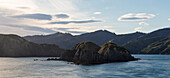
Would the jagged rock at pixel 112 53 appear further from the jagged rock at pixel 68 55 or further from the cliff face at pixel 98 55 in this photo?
the jagged rock at pixel 68 55

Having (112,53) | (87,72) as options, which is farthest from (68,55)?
(87,72)

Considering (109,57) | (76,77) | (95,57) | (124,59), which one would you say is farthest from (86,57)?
(76,77)

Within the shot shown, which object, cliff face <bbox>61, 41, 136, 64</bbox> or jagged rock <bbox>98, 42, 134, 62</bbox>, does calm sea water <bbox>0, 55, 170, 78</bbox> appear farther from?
jagged rock <bbox>98, 42, 134, 62</bbox>

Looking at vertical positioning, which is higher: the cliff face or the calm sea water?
the cliff face

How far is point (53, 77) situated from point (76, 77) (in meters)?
8.30

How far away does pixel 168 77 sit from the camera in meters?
67.4

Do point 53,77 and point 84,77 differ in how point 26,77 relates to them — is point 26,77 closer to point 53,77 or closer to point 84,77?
point 53,77

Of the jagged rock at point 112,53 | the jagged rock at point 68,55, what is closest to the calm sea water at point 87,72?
Result: the jagged rock at point 112,53

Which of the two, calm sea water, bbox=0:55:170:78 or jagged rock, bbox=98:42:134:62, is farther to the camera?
jagged rock, bbox=98:42:134:62

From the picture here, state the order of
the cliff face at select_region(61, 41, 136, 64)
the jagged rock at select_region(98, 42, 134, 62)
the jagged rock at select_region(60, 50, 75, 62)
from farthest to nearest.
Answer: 1. the jagged rock at select_region(60, 50, 75, 62)
2. the jagged rock at select_region(98, 42, 134, 62)
3. the cliff face at select_region(61, 41, 136, 64)

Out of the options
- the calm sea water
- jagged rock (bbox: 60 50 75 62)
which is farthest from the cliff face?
the calm sea water

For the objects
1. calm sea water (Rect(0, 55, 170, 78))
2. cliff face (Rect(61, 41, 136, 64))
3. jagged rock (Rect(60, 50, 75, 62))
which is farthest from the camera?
jagged rock (Rect(60, 50, 75, 62))

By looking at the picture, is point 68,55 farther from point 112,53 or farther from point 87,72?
point 87,72

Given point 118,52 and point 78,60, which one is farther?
point 118,52
